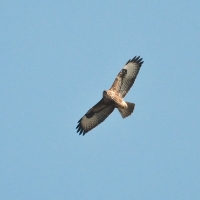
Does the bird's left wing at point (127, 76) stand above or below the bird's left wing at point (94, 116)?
above

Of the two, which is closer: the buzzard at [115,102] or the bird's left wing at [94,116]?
the buzzard at [115,102]

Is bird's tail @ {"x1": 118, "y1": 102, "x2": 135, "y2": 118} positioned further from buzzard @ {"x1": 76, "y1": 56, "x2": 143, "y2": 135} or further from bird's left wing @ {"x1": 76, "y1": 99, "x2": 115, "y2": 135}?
bird's left wing @ {"x1": 76, "y1": 99, "x2": 115, "y2": 135}

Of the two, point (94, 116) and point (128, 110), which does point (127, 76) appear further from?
point (94, 116)

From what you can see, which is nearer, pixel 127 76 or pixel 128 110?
pixel 128 110

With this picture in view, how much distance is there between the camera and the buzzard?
49.2 feet

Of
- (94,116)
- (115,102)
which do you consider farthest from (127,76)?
(94,116)

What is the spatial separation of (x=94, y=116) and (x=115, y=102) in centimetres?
111

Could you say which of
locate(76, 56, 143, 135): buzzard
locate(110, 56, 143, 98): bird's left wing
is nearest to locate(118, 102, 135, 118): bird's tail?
locate(76, 56, 143, 135): buzzard

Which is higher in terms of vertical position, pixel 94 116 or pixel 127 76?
pixel 127 76

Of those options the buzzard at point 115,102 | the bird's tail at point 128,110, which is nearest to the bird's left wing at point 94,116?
the buzzard at point 115,102

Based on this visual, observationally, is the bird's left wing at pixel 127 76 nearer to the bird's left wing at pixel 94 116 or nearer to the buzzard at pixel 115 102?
the buzzard at pixel 115 102

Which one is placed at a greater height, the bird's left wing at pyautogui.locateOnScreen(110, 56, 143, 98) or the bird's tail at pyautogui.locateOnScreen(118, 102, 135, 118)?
the bird's left wing at pyautogui.locateOnScreen(110, 56, 143, 98)

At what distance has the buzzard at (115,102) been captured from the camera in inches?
590

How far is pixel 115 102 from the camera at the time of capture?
14969mm
